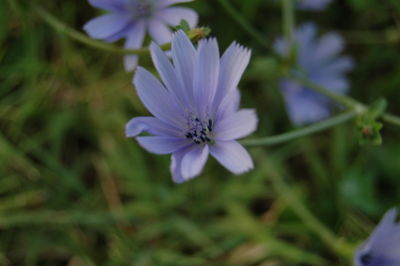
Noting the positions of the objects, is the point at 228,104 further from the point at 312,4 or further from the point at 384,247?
the point at 312,4

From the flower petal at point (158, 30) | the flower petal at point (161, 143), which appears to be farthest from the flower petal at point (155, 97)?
the flower petal at point (158, 30)

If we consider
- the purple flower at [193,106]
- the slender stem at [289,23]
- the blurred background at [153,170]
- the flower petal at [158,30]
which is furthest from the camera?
the blurred background at [153,170]

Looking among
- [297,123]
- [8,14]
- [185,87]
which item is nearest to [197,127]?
[185,87]

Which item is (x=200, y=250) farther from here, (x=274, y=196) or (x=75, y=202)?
(x=75, y=202)

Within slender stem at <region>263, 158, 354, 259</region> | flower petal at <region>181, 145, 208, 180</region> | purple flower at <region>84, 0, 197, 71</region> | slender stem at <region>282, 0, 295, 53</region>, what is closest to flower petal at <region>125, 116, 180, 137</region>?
flower petal at <region>181, 145, 208, 180</region>

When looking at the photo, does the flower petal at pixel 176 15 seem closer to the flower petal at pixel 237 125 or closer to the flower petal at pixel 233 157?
the flower petal at pixel 237 125

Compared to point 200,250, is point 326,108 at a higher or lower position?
higher

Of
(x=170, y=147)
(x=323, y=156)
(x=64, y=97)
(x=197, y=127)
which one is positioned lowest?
(x=170, y=147)
